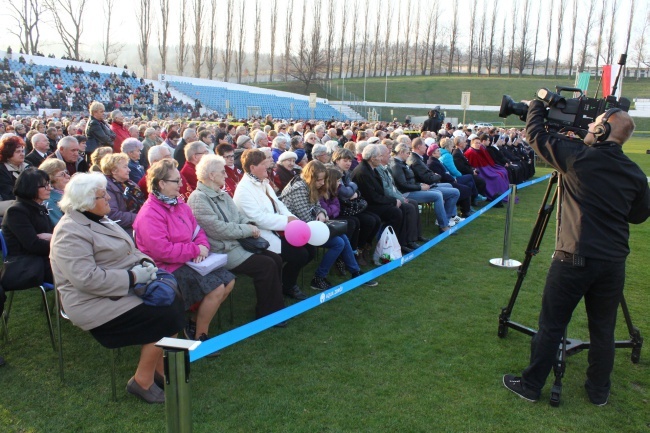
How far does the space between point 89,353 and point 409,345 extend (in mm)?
2758

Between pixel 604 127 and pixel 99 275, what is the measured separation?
3.37 metres

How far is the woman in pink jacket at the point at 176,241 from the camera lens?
3.96 metres

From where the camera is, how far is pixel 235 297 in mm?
5586

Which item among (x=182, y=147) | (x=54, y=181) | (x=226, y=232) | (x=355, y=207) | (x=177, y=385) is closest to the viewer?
(x=177, y=385)

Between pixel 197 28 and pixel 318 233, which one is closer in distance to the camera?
pixel 318 233

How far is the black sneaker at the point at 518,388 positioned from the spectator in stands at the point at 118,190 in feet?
12.2

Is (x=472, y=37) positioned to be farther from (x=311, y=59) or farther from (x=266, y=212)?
(x=266, y=212)

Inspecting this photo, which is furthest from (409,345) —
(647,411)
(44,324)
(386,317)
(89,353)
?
(44,324)

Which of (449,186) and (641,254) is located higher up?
(449,186)

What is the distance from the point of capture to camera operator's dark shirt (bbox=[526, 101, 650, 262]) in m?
3.20

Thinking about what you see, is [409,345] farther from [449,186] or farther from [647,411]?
[449,186]

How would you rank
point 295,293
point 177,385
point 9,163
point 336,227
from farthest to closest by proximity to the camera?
point 9,163 → point 336,227 → point 295,293 → point 177,385

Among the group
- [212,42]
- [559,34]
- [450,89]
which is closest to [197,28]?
[212,42]

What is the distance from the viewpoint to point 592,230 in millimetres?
3252
